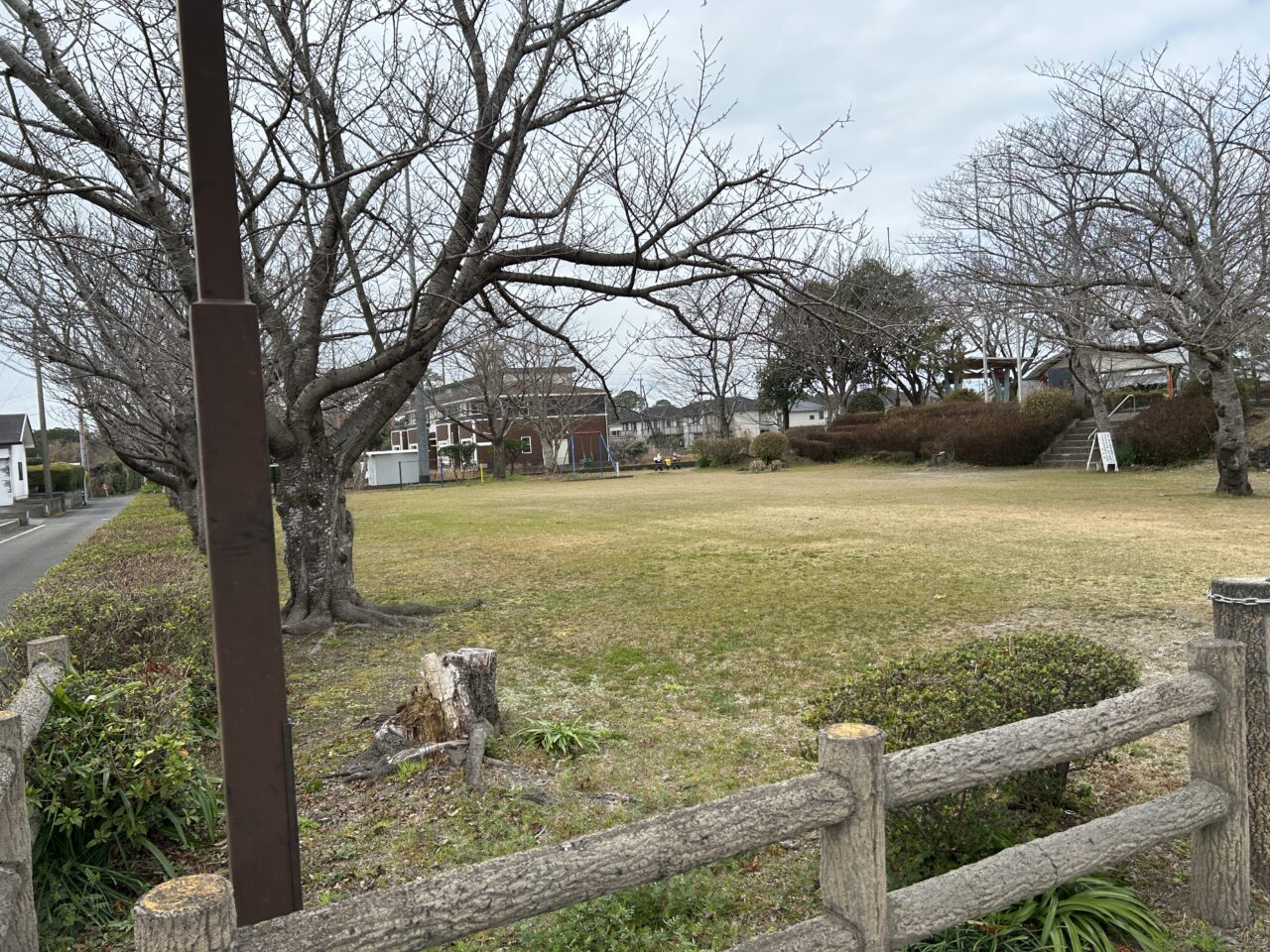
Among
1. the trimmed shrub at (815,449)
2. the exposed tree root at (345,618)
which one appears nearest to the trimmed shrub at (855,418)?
the trimmed shrub at (815,449)

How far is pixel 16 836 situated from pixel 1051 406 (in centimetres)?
3094

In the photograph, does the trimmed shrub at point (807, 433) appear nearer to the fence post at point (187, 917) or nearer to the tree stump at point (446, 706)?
the tree stump at point (446, 706)

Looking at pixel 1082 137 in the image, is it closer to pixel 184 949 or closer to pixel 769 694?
pixel 769 694

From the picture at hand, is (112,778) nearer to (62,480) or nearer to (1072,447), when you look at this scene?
(1072,447)

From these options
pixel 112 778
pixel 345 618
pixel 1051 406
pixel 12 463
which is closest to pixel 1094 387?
pixel 1051 406

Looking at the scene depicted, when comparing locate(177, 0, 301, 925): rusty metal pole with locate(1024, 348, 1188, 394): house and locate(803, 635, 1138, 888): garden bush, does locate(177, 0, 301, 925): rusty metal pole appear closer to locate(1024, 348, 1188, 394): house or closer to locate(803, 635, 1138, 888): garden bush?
locate(803, 635, 1138, 888): garden bush

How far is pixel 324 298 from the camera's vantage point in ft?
25.2

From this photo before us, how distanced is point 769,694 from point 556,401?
37.1m

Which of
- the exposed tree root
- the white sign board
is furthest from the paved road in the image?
the white sign board

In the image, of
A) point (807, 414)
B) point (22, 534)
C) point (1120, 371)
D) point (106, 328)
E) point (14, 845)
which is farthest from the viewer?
point (807, 414)

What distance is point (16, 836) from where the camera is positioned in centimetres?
236

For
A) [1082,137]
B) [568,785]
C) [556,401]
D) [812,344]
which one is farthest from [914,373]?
[568,785]

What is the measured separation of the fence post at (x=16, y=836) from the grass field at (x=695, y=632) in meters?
1.07

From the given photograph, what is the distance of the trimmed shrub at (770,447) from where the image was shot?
3700 cm
